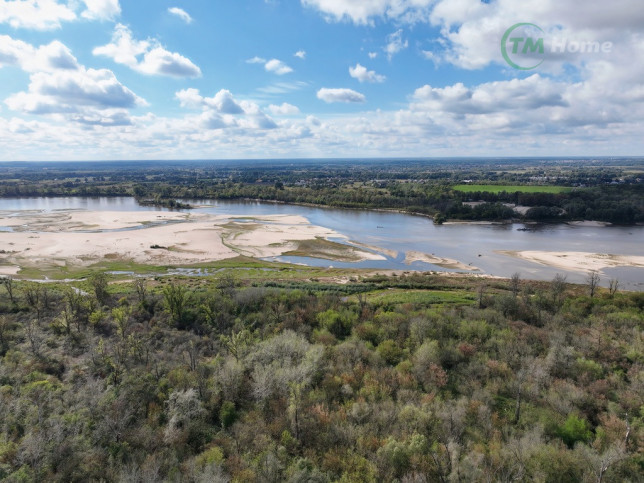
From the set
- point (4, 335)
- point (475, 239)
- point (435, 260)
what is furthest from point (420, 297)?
point (4, 335)

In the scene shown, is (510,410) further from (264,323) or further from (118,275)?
(118,275)

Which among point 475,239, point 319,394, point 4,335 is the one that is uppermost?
point 475,239

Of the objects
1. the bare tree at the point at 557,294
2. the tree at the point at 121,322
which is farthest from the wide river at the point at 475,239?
the tree at the point at 121,322

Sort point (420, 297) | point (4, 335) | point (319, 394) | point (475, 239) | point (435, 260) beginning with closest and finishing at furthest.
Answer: point (319, 394)
point (4, 335)
point (420, 297)
point (435, 260)
point (475, 239)

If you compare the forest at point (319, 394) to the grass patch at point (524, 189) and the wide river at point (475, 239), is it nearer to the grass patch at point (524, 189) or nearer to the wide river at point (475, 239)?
the wide river at point (475, 239)

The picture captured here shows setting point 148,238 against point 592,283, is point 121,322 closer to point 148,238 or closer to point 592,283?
point 592,283
